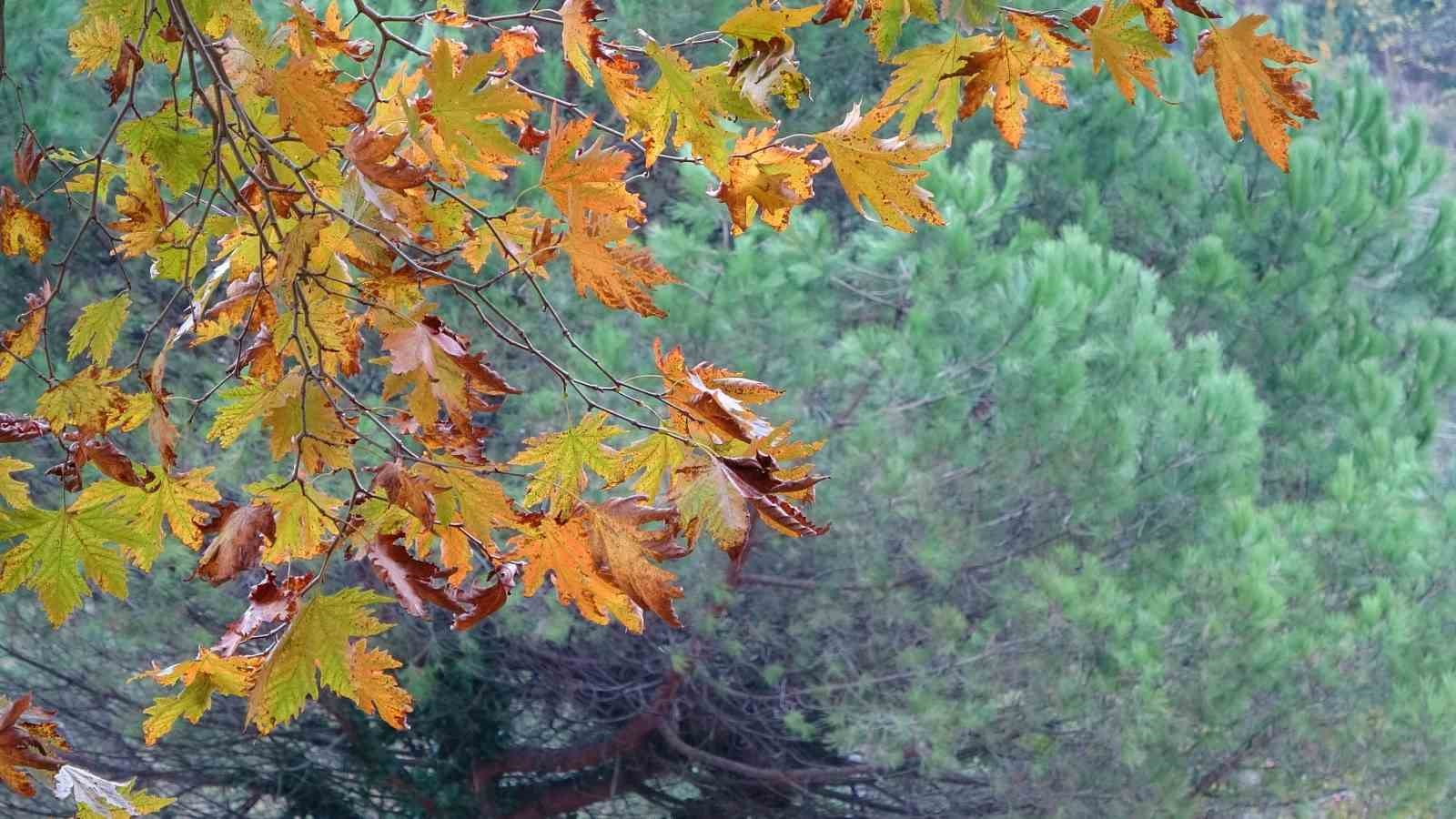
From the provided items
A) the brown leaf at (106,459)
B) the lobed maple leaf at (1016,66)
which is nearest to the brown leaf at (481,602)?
the brown leaf at (106,459)

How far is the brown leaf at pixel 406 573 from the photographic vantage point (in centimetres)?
85

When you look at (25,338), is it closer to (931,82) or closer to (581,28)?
(581,28)

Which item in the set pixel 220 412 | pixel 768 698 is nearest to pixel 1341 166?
pixel 768 698

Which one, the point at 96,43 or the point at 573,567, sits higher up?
the point at 96,43

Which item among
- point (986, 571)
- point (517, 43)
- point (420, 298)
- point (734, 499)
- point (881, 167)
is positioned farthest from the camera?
point (986, 571)

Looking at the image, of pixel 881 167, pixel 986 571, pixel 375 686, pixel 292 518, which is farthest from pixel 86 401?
pixel 986 571

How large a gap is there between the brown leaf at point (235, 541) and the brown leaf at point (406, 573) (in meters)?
0.07

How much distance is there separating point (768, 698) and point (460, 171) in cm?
251

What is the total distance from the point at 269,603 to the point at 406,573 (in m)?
0.11

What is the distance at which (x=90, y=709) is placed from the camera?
3520 millimetres

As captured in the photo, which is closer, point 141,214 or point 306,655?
point 306,655

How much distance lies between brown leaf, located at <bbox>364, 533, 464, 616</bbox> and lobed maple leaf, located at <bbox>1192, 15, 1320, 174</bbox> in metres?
0.51

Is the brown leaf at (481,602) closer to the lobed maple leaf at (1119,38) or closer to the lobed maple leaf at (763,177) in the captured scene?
the lobed maple leaf at (763,177)

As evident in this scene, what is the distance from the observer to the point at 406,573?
2.81 ft
